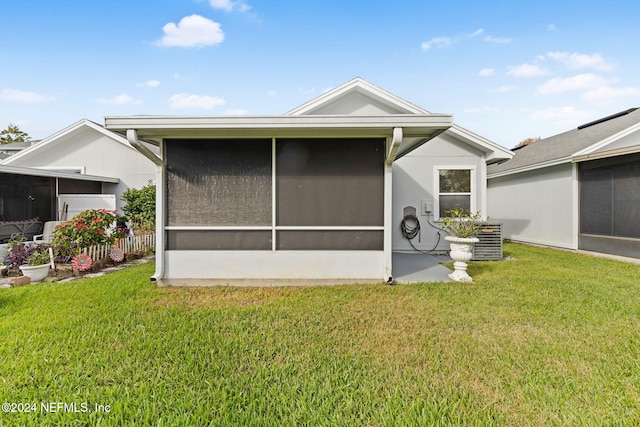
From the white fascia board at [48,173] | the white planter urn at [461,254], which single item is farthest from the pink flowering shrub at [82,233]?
the white planter urn at [461,254]

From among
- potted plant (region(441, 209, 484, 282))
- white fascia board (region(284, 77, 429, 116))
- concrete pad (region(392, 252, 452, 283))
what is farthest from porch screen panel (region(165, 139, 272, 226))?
white fascia board (region(284, 77, 429, 116))

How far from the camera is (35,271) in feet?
15.8

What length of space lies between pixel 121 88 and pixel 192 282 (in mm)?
9712

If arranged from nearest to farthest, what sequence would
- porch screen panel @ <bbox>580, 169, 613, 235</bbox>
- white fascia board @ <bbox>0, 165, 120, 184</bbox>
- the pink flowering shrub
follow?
the pink flowering shrub → white fascia board @ <bbox>0, 165, 120, 184</bbox> → porch screen panel @ <bbox>580, 169, 613, 235</bbox>

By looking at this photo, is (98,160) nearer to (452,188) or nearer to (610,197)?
(452,188)

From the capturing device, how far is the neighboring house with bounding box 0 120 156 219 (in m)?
9.59

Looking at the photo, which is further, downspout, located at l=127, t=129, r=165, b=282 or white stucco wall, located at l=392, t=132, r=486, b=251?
white stucco wall, located at l=392, t=132, r=486, b=251

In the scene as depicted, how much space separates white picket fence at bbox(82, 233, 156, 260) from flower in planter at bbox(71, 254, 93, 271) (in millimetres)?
301

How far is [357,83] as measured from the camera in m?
7.55

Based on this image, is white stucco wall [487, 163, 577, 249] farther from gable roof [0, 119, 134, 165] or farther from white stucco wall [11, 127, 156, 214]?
gable roof [0, 119, 134, 165]

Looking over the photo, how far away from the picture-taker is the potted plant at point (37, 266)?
4773 mm

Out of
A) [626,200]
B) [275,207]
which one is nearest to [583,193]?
[626,200]

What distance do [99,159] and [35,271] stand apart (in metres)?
6.28

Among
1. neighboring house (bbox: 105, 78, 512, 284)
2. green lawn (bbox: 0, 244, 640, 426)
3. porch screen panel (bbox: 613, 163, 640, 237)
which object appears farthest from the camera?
porch screen panel (bbox: 613, 163, 640, 237)
